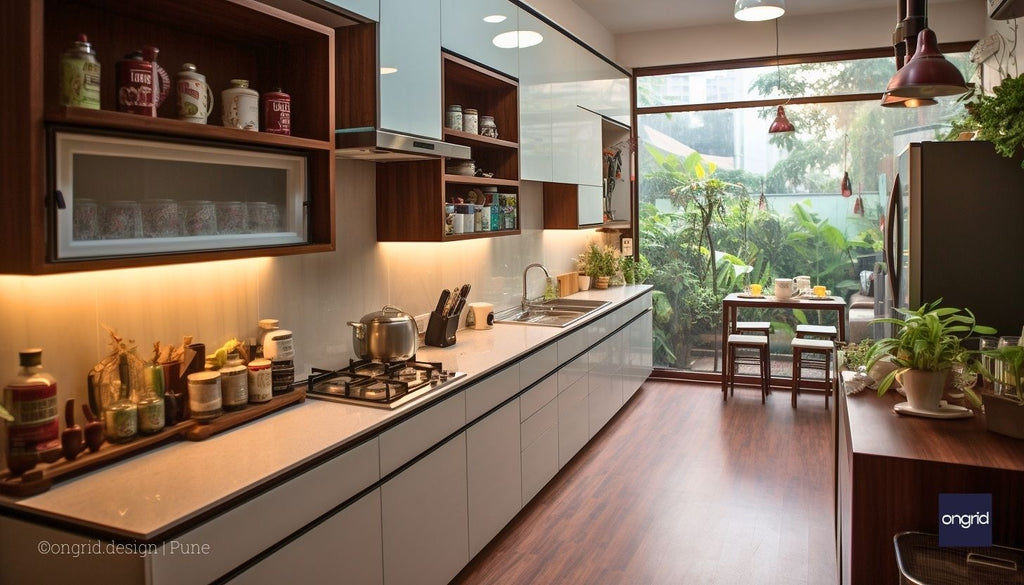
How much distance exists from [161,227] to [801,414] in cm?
495

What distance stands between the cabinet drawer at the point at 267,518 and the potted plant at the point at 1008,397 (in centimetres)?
180

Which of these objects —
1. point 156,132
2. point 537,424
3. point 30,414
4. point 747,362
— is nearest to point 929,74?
point 537,424

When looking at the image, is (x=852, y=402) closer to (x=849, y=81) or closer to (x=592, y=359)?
(x=592, y=359)

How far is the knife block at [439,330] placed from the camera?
3592 millimetres

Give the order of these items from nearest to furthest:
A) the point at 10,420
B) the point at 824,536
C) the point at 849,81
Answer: the point at 10,420 → the point at 824,536 → the point at 849,81

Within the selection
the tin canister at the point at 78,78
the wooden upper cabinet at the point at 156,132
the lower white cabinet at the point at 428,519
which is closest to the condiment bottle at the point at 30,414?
the wooden upper cabinet at the point at 156,132

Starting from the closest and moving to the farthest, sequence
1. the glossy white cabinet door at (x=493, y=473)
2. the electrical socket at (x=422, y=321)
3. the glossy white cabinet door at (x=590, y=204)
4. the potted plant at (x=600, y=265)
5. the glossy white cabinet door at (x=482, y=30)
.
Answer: the glossy white cabinet door at (x=493, y=473)
the glossy white cabinet door at (x=482, y=30)
the electrical socket at (x=422, y=321)
the glossy white cabinet door at (x=590, y=204)
the potted plant at (x=600, y=265)

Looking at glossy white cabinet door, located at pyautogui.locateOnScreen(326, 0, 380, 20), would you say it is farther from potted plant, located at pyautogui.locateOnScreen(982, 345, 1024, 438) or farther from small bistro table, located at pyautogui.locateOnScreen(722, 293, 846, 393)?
small bistro table, located at pyautogui.locateOnScreen(722, 293, 846, 393)

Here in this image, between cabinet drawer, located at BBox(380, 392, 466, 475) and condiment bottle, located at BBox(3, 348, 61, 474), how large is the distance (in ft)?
3.00

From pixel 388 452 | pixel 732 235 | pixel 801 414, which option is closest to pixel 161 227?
pixel 388 452

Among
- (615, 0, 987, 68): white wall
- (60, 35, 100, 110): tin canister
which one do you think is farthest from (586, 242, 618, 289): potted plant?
(60, 35, 100, 110): tin canister

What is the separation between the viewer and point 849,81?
611cm

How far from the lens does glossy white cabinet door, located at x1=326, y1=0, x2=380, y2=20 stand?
2531mm

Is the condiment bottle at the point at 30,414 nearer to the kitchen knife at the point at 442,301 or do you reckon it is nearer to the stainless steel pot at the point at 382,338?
the stainless steel pot at the point at 382,338
